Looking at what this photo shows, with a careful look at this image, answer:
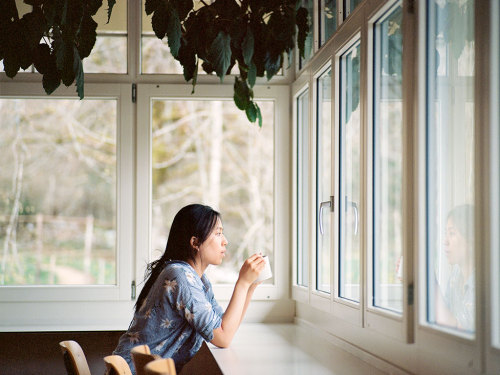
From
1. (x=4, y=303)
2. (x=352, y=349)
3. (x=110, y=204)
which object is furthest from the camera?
(x=110, y=204)

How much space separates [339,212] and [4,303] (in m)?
1.86

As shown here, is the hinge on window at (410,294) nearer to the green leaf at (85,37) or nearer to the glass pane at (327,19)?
the green leaf at (85,37)

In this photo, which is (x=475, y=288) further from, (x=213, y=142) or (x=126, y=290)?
(x=213, y=142)

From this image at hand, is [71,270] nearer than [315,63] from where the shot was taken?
No

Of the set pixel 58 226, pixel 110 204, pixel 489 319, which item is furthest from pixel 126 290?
pixel 489 319

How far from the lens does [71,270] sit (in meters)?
3.81

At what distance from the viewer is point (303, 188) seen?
3451 millimetres

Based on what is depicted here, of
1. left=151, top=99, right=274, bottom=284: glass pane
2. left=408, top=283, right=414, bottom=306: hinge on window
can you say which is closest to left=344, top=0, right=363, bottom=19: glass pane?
left=408, top=283, right=414, bottom=306: hinge on window

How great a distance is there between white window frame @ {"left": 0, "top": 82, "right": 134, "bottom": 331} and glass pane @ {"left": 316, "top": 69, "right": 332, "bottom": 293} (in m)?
1.02

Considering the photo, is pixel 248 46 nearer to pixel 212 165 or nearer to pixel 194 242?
pixel 194 242

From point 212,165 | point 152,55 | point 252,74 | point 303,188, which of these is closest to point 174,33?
point 252,74

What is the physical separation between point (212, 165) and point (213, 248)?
3.98 meters

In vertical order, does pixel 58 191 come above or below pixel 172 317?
above

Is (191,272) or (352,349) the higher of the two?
(191,272)
